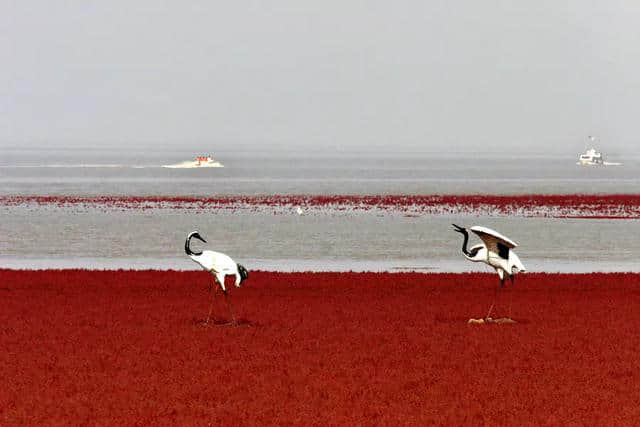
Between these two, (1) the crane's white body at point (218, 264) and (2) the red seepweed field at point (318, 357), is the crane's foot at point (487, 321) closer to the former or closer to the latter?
(2) the red seepweed field at point (318, 357)

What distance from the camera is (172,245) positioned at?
155 feet

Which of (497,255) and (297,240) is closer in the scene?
(497,255)

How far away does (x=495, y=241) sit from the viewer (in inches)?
831

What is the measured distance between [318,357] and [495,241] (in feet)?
15.8

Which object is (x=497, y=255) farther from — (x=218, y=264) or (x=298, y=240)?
(x=298, y=240)

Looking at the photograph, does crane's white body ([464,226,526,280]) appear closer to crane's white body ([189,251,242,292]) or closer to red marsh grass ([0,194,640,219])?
crane's white body ([189,251,242,292])

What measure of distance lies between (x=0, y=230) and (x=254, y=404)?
141 ft

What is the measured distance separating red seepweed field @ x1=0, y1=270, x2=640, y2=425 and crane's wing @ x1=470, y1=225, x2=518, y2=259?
58.8 inches

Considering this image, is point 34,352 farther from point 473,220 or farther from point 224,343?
point 473,220

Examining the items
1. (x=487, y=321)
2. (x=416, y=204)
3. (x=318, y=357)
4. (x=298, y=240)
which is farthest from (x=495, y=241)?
(x=416, y=204)

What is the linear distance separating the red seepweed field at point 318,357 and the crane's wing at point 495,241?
1.49 metres

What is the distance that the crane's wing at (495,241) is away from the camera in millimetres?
20641

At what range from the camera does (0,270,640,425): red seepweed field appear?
14.4 metres

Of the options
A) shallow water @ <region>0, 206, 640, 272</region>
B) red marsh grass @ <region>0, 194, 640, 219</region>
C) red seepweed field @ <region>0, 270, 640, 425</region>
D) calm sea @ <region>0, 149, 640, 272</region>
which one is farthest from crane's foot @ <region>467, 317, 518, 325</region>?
red marsh grass @ <region>0, 194, 640, 219</region>
